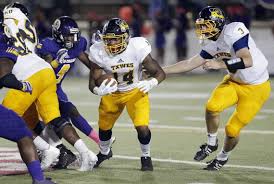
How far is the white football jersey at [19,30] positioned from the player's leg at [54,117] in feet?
1.07

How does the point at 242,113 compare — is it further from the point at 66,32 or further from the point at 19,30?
the point at 19,30

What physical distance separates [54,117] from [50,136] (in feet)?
2.24

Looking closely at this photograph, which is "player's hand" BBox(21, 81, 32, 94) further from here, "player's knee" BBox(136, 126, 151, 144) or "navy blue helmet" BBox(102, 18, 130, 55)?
"player's knee" BBox(136, 126, 151, 144)

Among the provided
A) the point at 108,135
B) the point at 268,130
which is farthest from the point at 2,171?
the point at 268,130

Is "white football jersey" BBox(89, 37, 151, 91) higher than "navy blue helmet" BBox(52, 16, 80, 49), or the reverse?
"navy blue helmet" BBox(52, 16, 80, 49)

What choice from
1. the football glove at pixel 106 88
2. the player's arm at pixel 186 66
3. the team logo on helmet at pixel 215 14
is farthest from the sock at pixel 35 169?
the team logo on helmet at pixel 215 14

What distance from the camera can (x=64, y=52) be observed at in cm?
753

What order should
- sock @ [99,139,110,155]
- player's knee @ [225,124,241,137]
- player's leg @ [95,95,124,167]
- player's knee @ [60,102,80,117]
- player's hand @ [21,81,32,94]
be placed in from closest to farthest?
player's hand @ [21,81,32,94]
player's knee @ [225,124,241,137]
player's leg @ [95,95,124,167]
sock @ [99,139,110,155]
player's knee @ [60,102,80,117]

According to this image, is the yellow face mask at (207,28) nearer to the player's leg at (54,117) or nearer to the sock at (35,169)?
the player's leg at (54,117)

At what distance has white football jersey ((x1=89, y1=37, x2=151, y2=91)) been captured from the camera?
23.3 ft

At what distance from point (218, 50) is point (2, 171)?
2338 millimetres

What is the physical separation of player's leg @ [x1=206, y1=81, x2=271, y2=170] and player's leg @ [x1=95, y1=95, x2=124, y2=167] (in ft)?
3.28

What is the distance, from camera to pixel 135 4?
17.9m

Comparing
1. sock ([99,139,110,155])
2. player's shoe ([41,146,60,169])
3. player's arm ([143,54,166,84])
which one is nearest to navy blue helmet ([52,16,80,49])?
player's arm ([143,54,166,84])
